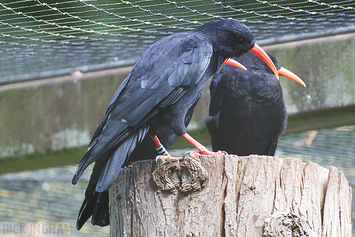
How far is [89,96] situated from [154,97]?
149cm

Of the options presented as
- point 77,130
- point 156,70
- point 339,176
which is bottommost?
point 77,130

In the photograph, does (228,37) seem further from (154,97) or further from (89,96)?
(89,96)

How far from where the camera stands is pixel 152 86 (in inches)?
92.5

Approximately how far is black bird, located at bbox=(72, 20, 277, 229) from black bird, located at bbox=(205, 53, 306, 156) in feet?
3.68

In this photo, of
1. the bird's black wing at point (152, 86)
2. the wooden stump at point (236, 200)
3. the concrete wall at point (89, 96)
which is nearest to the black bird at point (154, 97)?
the bird's black wing at point (152, 86)

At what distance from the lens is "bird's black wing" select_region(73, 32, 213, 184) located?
2.24 m

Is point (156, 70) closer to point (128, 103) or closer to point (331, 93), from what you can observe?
point (128, 103)

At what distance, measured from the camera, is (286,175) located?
201 centimetres

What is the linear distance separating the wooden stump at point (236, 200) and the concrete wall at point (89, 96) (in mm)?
1422

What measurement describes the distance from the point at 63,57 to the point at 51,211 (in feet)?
6.95

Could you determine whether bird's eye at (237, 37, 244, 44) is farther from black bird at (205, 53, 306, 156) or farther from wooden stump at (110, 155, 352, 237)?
black bird at (205, 53, 306, 156)

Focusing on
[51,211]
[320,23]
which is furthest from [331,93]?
[51,211]

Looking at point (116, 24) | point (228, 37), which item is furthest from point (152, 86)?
point (116, 24)

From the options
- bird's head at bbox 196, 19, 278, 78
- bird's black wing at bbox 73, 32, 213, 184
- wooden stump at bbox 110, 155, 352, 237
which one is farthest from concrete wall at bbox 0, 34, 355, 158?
wooden stump at bbox 110, 155, 352, 237
